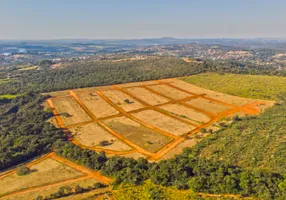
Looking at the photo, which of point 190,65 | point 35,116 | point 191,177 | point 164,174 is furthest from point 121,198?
point 190,65

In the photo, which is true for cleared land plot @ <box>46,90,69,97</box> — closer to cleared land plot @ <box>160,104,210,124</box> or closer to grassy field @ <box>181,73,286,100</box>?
cleared land plot @ <box>160,104,210,124</box>

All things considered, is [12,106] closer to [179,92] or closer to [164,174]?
[179,92]

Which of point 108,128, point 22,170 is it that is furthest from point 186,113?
point 22,170

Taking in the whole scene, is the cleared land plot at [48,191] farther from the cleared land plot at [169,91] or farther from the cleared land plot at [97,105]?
the cleared land plot at [169,91]

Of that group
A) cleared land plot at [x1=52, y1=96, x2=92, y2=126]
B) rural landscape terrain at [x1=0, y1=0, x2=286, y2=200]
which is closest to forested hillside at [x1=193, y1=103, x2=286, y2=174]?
rural landscape terrain at [x1=0, y1=0, x2=286, y2=200]

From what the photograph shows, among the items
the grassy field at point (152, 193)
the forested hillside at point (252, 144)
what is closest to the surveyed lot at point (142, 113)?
the forested hillside at point (252, 144)

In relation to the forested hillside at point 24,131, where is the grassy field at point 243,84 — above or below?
above
